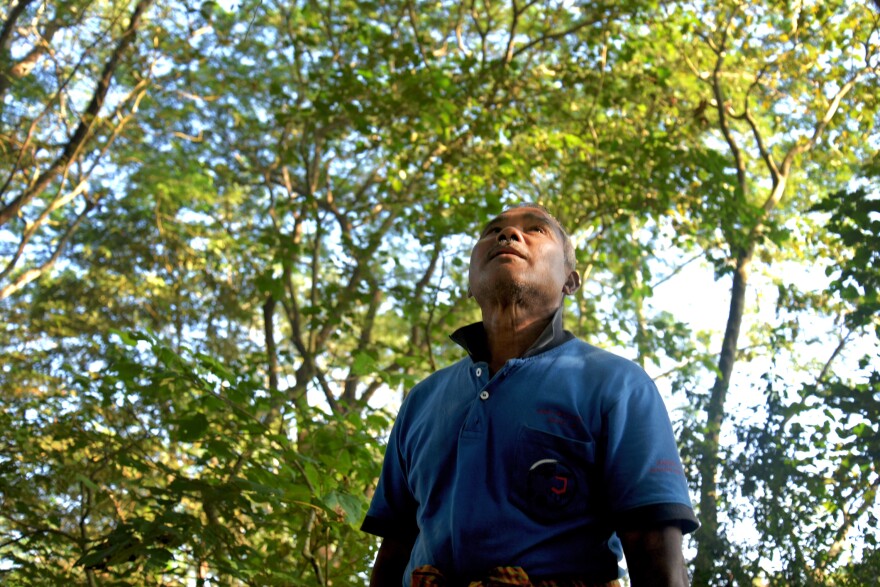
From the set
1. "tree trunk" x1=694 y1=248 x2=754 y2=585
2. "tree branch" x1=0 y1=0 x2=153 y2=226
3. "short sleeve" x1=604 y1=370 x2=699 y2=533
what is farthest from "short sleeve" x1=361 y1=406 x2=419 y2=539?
"tree branch" x1=0 y1=0 x2=153 y2=226

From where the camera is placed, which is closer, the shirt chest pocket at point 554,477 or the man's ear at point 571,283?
the shirt chest pocket at point 554,477

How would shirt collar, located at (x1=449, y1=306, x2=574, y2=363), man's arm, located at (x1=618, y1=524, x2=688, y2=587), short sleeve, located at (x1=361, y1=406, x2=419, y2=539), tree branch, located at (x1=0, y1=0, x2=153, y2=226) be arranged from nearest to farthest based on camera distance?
1. man's arm, located at (x1=618, y1=524, x2=688, y2=587)
2. shirt collar, located at (x1=449, y1=306, x2=574, y2=363)
3. short sleeve, located at (x1=361, y1=406, x2=419, y2=539)
4. tree branch, located at (x1=0, y1=0, x2=153, y2=226)

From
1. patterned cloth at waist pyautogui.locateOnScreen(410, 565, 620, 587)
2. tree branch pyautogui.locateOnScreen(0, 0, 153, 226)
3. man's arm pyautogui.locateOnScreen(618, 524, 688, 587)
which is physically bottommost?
patterned cloth at waist pyautogui.locateOnScreen(410, 565, 620, 587)

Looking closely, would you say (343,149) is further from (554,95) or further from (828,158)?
(828,158)

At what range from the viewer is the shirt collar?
1327mm

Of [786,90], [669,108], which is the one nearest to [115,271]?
[669,108]

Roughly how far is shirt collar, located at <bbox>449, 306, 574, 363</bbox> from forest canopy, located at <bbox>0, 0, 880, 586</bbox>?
0.77 metres

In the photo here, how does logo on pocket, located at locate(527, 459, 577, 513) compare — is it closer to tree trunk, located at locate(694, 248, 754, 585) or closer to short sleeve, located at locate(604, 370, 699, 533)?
short sleeve, located at locate(604, 370, 699, 533)

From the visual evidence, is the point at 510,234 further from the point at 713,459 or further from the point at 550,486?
the point at 713,459

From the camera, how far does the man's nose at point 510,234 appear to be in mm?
1481

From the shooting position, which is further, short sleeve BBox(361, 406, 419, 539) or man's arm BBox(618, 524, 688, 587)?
short sleeve BBox(361, 406, 419, 539)

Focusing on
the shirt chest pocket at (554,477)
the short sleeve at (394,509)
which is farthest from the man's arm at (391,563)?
the shirt chest pocket at (554,477)

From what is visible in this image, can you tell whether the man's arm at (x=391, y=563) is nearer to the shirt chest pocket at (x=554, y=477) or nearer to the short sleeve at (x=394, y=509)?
the short sleeve at (x=394, y=509)

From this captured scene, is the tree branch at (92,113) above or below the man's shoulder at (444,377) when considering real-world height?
above
